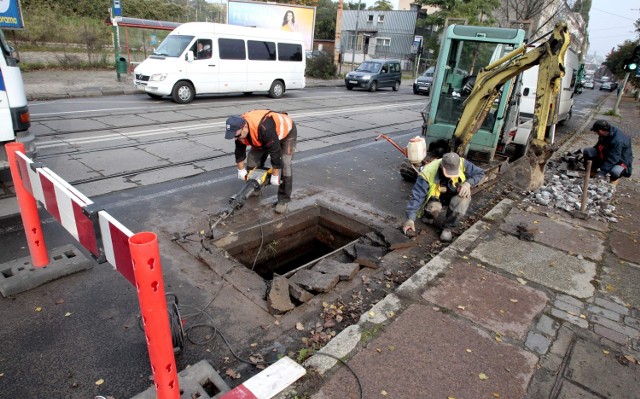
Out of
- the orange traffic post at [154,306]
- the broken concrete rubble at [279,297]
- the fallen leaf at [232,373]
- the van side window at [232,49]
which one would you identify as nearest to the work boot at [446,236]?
the broken concrete rubble at [279,297]

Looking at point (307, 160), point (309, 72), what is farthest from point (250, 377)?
point (309, 72)

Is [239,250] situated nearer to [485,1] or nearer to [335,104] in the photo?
[335,104]

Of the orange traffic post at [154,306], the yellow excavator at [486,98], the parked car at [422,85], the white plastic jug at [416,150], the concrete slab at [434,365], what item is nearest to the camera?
the orange traffic post at [154,306]

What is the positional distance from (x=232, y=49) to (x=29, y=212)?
487 inches

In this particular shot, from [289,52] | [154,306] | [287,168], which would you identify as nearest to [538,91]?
[287,168]

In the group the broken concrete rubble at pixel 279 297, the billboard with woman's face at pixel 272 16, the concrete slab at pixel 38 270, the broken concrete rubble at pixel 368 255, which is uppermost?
the billboard with woman's face at pixel 272 16

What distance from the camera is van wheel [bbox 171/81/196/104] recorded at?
13161 mm

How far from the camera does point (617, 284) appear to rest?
4590 mm

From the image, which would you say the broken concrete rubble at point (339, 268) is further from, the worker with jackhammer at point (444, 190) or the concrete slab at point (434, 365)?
the worker with jackhammer at point (444, 190)

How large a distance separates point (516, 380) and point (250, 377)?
2.03 m

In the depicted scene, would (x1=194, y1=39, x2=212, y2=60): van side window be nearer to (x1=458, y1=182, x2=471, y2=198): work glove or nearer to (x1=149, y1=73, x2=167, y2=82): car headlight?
(x1=149, y1=73, x2=167, y2=82): car headlight

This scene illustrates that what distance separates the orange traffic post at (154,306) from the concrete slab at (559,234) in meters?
5.07

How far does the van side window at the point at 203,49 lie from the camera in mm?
13523

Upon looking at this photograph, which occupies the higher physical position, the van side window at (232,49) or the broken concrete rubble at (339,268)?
the van side window at (232,49)
